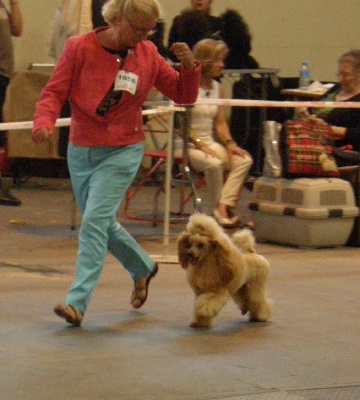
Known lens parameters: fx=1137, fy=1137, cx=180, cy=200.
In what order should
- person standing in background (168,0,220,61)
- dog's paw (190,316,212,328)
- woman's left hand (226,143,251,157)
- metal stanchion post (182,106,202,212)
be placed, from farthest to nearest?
person standing in background (168,0,220,61) < woman's left hand (226,143,251,157) < metal stanchion post (182,106,202,212) < dog's paw (190,316,212,328)

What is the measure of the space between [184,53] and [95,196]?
0.84 metres

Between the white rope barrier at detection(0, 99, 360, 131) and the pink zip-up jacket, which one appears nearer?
the pink zip-up jacket

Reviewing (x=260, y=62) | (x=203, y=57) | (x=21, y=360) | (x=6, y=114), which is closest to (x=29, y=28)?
(x=6, y=114)

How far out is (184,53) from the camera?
567 centimetres

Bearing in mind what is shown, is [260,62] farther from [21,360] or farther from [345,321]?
[21,360]

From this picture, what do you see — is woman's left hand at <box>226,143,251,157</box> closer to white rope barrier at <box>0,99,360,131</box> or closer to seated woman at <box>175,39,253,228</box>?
seated woman at <box>175,39,253,228</box>

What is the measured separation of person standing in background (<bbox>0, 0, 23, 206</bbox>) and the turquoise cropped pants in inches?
176

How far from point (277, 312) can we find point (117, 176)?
128 cm

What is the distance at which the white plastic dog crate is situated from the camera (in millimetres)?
8281

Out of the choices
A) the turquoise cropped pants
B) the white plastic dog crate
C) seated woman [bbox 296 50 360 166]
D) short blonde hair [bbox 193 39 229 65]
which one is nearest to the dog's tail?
the turquoise cropped pants

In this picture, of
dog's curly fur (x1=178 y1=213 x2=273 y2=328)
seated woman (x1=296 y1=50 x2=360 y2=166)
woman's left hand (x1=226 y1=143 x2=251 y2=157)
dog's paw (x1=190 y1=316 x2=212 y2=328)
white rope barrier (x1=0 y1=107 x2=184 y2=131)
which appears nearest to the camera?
dog's curly fur (x1=178 y1=213 x2=273 y2=328)

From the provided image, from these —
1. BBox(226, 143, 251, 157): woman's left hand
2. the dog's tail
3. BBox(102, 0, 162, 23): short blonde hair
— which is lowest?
BBox(226, 143, 251, 157): woman's left hand

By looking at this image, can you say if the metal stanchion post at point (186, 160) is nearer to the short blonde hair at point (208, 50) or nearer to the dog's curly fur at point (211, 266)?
the short blonde hair at point (208, 50)

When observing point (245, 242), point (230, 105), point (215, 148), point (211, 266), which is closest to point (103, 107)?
point (211, 266)
